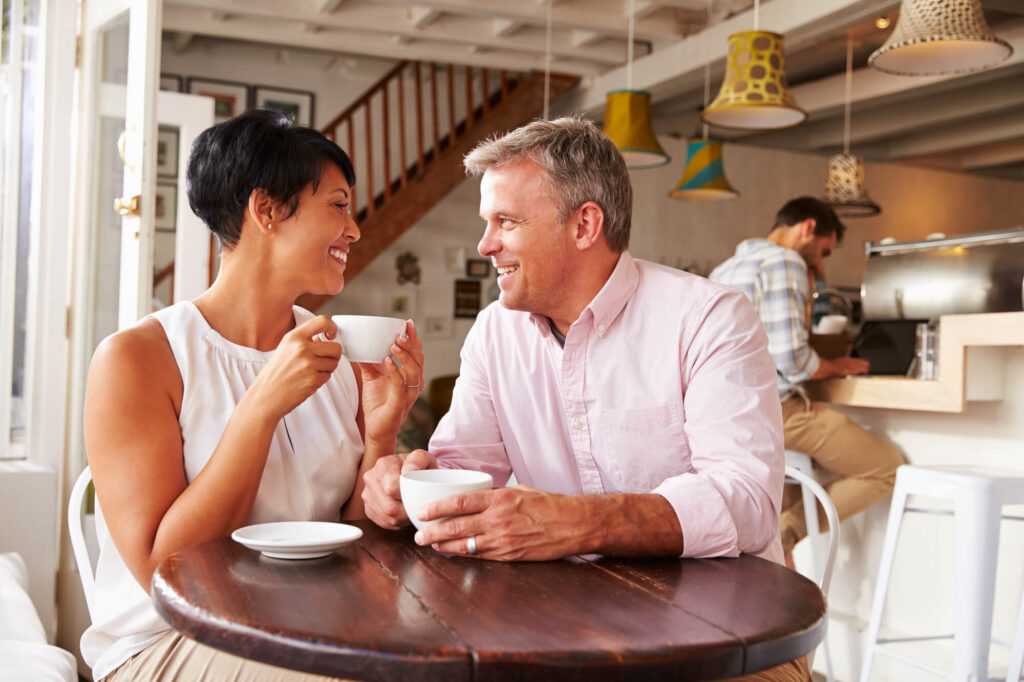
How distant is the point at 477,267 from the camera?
854cm

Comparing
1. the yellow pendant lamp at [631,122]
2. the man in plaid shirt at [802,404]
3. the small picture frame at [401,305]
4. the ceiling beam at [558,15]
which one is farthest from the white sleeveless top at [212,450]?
the small picture frame at [401,305]

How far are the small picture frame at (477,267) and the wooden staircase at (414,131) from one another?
3.11 ft

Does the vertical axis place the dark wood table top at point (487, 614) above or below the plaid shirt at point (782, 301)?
below

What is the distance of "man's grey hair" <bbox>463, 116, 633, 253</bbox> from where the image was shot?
5.54ft

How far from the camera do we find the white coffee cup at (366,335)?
4.44ft

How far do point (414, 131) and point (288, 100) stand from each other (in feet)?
3.83

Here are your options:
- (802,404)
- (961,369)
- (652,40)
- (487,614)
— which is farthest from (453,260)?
(487,614)

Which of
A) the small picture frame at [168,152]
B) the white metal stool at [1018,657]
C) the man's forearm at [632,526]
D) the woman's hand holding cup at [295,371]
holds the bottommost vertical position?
the white metal stool at [1018,657]

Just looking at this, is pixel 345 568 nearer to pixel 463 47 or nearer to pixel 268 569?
pixel 268 569

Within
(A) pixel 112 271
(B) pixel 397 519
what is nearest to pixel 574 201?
(B) pixel 397 519

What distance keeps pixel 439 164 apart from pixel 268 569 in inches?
264

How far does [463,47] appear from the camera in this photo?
7055 millimetres

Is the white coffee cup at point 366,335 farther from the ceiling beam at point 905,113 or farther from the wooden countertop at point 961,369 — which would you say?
the ceiling beam at point 905,113

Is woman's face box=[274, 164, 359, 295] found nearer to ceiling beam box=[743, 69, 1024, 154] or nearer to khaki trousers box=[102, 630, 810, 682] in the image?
khaki trousers box=[102, 630, 810, 682]
